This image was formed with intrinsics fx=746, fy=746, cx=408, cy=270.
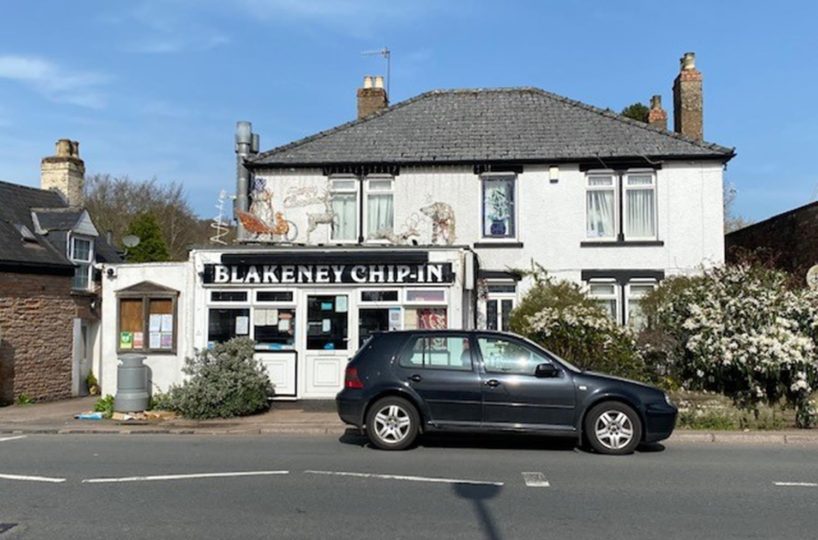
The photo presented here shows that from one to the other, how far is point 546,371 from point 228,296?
8084 mm

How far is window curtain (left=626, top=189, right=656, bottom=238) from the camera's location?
62.2ft

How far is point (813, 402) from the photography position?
1222 centimetres

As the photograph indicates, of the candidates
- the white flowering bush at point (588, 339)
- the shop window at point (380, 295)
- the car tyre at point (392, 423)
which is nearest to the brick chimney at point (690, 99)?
the white flowering bush at point (588, 339)

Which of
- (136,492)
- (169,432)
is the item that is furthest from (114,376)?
(136,492)

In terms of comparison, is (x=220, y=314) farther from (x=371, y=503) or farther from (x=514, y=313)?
(x=371, y=503)

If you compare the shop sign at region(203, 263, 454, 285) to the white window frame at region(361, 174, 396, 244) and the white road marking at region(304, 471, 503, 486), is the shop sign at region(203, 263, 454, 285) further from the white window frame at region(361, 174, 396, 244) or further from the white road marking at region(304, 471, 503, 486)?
the white road marking at region(304, 471, 503, 486)

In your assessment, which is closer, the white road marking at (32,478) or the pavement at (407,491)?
the pavement at (407,491)

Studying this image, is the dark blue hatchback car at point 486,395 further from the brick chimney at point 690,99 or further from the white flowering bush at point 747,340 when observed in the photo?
the brick chimney at point 690,99

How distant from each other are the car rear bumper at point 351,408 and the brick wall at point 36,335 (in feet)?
36.4

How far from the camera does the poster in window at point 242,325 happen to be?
1570 centimetres

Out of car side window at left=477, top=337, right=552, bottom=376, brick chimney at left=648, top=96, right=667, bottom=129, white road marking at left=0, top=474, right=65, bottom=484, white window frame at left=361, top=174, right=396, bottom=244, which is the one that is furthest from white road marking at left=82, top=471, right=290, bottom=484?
brick chimney at left=648, top=96, right=667, bottom=129

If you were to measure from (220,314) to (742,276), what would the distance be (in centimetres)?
1044

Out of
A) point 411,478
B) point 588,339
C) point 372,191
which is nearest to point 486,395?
point 411,478

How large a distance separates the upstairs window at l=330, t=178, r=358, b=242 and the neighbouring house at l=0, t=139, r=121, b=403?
7.17 meters
